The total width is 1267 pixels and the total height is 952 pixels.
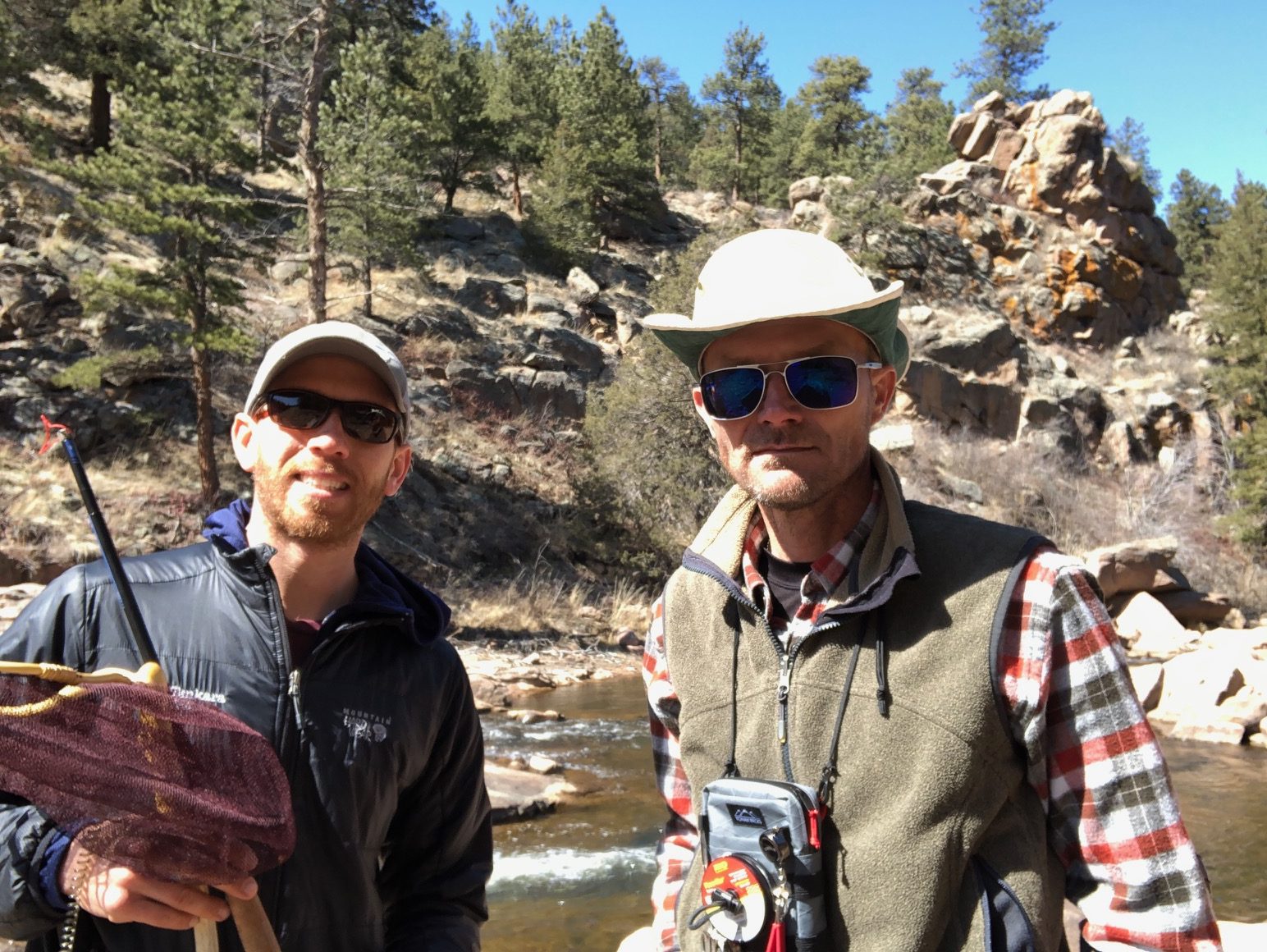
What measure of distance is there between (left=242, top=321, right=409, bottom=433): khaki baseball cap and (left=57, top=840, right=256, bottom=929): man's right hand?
3.18 feet

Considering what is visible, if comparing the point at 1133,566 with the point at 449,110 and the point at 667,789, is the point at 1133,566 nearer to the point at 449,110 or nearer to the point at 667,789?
the point at 667,789

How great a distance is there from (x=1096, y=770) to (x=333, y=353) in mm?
1684

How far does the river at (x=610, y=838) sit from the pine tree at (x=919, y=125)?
26465mm

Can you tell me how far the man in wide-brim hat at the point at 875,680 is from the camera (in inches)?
64.2

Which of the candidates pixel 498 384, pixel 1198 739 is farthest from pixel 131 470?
pixel 1198 739

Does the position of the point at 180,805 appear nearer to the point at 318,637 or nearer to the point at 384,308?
the point at 318,637

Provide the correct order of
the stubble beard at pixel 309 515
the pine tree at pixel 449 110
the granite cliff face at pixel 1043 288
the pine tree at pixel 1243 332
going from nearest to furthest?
the stubble beard at pixel 309 515, the pine tree at pixel 1243 332, the granite cliff face at pixel 1043 288, the pine tree at pixel 449 110

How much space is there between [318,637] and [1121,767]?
1.47m

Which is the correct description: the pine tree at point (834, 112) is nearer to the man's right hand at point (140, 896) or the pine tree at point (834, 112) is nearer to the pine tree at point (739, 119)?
the pine tree at point (739, 119)

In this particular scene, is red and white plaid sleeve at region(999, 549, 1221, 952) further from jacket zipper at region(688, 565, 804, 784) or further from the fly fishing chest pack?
jacket zipper at region(688, 565, 804, 784)

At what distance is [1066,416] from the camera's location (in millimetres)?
26984

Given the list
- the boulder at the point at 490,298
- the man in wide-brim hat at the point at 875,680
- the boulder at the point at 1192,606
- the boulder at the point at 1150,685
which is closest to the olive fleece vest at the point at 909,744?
the man in wide-brim hat at the point at 875,680

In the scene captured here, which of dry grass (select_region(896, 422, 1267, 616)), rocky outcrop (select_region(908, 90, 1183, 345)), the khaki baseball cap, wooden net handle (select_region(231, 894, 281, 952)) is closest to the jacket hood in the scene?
the khaki baseball cap

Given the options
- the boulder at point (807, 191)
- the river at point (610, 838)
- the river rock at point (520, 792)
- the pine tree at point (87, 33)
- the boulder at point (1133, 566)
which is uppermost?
the pine tree at point (87, 33)
